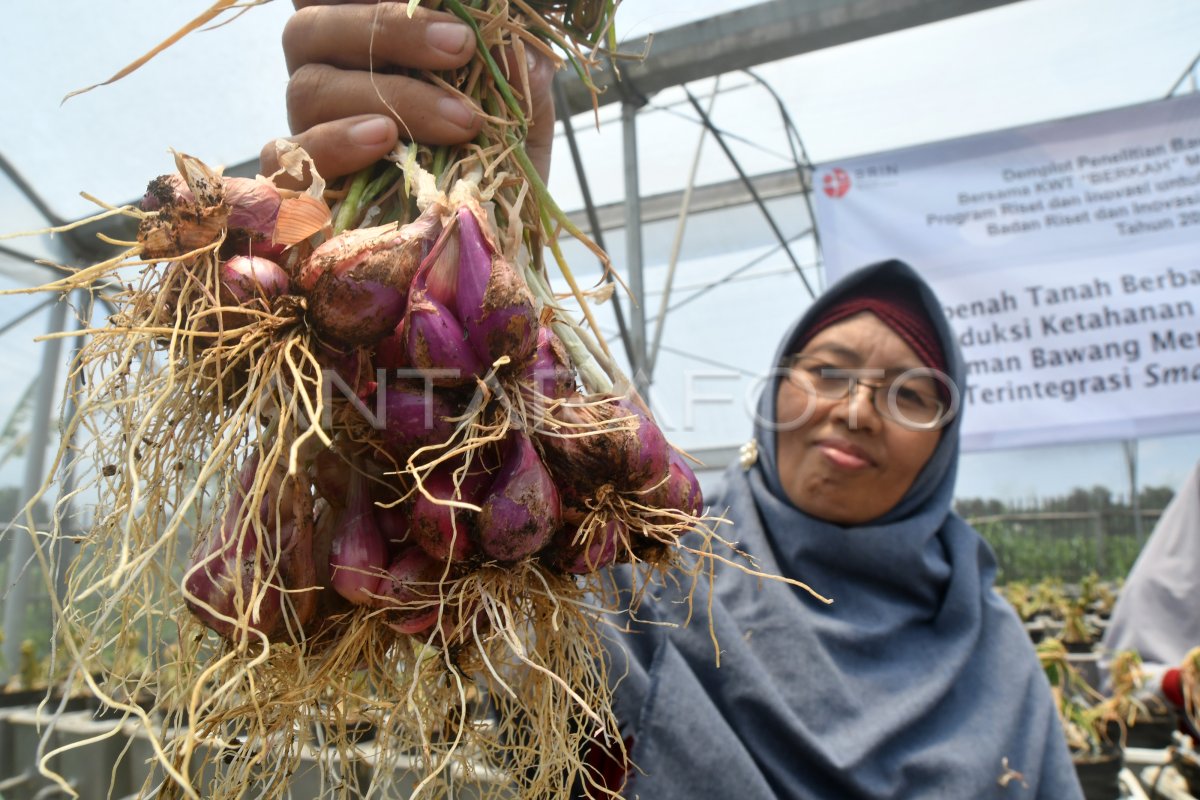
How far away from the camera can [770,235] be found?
177 inches

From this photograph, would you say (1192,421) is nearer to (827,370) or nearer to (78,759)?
(827,370)

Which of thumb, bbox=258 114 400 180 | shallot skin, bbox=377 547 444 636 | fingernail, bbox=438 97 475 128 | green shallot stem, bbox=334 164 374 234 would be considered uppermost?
fingernail, bbox=438 97 475 128

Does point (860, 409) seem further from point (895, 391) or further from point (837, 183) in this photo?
point (837, 183)

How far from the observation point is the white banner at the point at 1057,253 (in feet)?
6.65

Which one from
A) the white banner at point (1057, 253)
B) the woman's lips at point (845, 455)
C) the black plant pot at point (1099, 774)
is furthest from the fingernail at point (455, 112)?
the white banner at point (1057, 253)

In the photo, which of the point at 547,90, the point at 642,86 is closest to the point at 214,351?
the point at 547,90

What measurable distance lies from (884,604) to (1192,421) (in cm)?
152

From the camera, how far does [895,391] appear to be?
Answer: 3.85ft

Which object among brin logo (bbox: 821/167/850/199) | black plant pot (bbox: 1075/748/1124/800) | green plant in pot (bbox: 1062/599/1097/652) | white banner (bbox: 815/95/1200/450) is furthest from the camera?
green plant in pot (bbox: 1062/599/1097/652)

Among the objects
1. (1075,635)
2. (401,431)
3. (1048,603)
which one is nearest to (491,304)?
(401,431)

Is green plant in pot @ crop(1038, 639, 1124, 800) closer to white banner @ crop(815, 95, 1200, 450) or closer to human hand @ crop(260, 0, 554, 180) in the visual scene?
white banner @ crop(815, 95, 1200, 450)

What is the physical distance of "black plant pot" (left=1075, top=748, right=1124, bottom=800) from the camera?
1.49 m

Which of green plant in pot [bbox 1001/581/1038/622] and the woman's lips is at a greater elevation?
the woman's lips

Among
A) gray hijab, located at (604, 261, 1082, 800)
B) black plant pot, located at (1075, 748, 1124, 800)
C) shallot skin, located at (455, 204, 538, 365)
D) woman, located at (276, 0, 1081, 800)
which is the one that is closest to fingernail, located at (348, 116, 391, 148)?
shallot skin, located at (455, 204, 538, 365)
